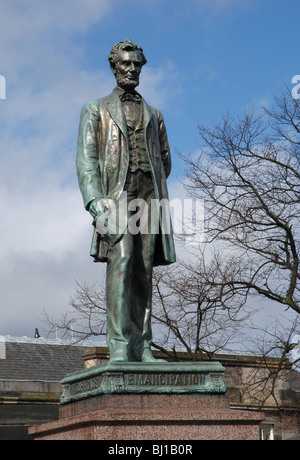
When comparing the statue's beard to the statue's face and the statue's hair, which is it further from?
the statue's hair

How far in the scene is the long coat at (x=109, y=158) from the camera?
30.1 ft

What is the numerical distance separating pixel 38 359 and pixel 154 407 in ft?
71.9

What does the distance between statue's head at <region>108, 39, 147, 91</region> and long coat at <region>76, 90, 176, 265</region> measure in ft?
0.63

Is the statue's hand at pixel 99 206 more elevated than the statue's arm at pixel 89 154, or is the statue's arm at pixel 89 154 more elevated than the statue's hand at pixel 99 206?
the statue's arm at pixel 89 154

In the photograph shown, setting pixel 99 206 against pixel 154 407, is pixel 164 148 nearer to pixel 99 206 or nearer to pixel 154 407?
pixel 99 206

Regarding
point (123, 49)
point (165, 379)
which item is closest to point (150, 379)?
point (165, 379)

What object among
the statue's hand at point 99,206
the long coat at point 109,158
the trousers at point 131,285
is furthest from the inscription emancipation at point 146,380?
the statue's hand at point 99,206

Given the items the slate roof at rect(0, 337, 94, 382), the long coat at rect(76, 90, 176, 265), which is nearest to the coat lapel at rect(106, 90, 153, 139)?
the long coat at rect(76, 90, 176, 265)

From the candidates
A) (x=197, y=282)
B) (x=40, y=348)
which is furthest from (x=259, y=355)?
(x=40, y=348)

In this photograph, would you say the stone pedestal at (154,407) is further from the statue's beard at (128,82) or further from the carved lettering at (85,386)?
the statue's beard at (128,82)

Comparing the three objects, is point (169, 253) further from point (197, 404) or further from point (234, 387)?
point (234, 387)

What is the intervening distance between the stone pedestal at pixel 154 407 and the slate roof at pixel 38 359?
63.0ft

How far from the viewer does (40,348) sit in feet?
100
